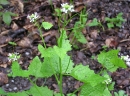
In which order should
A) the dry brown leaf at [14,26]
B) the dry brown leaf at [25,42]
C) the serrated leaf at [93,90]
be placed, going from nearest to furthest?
the serrated leaf at [93,90] → the dry brown leaf at [25,42] → the dry brown leaf at [14,26]

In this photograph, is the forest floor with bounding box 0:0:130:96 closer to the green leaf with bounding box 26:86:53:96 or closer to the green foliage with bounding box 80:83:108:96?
the green leaf with bounding box 26:86:53:96

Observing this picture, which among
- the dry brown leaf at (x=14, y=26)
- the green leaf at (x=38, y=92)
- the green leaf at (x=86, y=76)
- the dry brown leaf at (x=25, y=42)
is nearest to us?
the green leaf at (x=86, y=76)

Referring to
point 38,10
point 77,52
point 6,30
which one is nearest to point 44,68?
point 77,52

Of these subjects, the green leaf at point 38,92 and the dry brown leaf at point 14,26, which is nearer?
the green leaf at point 38,92

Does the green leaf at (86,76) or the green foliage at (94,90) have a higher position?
the green leaf at (86,76)

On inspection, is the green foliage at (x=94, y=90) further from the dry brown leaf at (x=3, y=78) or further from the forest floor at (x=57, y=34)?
the dry brown leaf at (x=3, y=78)

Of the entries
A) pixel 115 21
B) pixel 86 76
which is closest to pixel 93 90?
pixel 86 76

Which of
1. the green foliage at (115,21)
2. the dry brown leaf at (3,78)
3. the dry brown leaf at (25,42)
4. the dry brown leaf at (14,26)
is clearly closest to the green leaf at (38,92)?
the dry brown leaf at (3,78)
